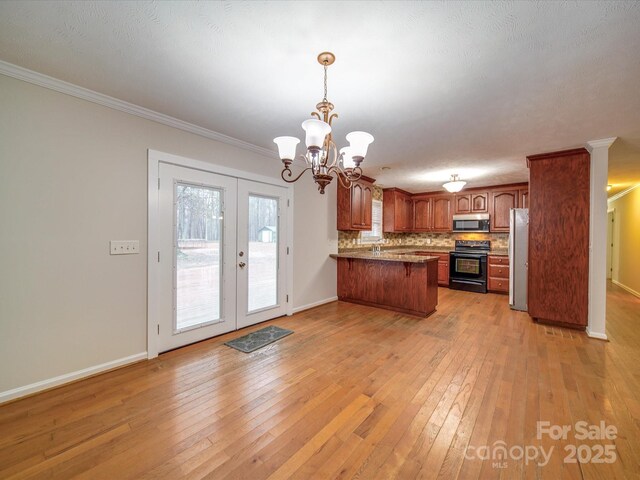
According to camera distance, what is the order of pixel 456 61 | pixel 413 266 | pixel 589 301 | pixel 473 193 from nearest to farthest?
pixel 456 61, pixel 589 301, pixel 413 266, pixel 473 193

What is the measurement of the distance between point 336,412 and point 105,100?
322 cm

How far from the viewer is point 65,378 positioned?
7.18 feet

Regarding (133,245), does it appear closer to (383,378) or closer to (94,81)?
(94,81)

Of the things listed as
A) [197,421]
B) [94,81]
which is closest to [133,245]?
[94,81]

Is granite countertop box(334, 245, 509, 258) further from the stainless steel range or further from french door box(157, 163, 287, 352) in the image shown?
french door box(157, 163, 287, 352)

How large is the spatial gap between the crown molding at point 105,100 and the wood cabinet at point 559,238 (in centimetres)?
414

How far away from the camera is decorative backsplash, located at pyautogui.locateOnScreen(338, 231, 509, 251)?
544cm

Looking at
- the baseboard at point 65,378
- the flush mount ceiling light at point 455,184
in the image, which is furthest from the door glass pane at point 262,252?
the flush mount ceiling light at point 455,184

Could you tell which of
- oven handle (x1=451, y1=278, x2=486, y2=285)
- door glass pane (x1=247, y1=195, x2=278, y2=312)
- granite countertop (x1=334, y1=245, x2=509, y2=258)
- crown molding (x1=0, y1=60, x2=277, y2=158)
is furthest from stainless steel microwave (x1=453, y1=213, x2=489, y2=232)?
crown molding (x1=0, y1=60, x2=277, y2=158)

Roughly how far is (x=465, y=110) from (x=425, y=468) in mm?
2760

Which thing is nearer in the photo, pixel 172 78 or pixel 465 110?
pixel 172 78

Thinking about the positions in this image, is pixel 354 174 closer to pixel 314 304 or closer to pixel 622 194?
pixel 314 304

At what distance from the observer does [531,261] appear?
3.77 m

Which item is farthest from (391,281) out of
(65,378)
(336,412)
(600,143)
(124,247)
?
(65,378)
